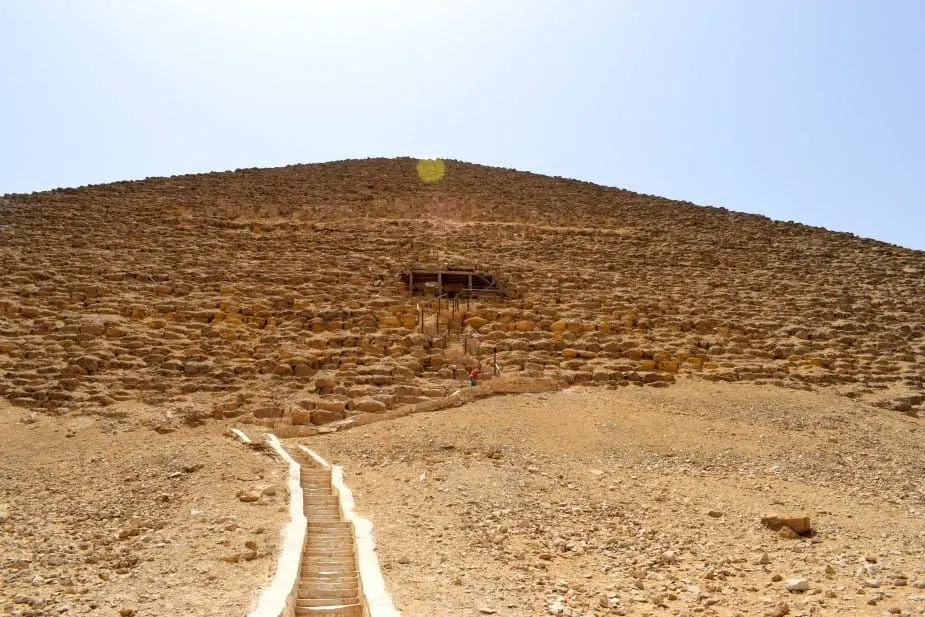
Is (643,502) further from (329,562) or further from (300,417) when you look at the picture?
(300,417)

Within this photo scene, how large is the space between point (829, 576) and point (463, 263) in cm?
1272

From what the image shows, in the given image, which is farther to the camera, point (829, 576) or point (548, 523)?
point (548, 523)

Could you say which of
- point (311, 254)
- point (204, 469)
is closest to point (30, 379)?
point (204, 469)

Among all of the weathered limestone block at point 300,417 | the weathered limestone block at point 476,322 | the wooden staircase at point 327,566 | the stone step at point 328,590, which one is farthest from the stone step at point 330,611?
the weathered limestone block at point 476,322

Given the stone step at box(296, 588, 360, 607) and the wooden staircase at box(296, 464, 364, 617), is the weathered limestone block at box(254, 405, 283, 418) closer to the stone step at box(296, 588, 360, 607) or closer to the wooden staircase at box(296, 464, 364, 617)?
the wooden staircase at box(296, 464, 364, 617)

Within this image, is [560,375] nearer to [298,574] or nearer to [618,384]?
[618,384]

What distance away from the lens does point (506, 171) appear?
94.8 feet

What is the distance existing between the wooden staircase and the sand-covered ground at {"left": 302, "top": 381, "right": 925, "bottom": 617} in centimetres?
28

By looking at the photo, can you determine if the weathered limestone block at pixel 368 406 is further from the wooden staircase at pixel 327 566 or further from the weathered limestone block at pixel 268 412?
the wooden staircase at pixel 327 566

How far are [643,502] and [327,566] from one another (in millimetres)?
3217

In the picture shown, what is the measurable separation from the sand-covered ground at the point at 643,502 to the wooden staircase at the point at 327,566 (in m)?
0.28

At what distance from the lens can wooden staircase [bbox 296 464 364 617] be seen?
3914mm

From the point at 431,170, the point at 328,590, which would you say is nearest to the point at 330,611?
the point at 328,590

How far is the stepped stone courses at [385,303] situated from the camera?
10.8 meters
